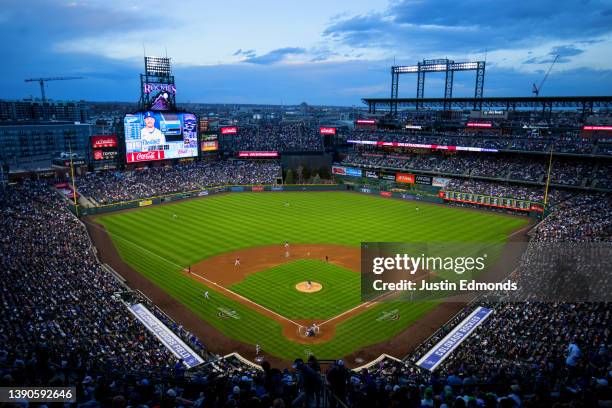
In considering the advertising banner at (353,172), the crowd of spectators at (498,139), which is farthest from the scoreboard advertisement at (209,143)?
the crowd of spectators at (498,139)

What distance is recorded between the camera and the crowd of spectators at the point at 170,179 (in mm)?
61750

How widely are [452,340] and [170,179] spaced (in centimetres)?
5657

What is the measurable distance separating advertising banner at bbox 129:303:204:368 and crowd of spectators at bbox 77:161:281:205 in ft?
121

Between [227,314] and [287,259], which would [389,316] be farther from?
[287,259]

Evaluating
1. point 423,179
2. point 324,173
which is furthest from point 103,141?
point 423,179

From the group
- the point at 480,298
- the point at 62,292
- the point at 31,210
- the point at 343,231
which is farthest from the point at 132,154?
Answer: the point at 480,298

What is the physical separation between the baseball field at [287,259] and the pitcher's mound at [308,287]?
8 cm

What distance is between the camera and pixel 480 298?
28.4 meters

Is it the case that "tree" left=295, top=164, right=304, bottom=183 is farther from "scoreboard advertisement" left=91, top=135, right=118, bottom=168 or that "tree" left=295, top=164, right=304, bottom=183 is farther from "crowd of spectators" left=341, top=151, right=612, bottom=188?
"scoreboard advertisement" left=91, top=135, right=118, bottom=168

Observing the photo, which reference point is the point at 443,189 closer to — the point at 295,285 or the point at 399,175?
the point at 399,175

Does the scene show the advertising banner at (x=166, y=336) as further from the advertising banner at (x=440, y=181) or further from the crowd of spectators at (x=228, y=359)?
the advertising banner at (x=440, y=181)

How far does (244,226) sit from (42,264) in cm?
2370

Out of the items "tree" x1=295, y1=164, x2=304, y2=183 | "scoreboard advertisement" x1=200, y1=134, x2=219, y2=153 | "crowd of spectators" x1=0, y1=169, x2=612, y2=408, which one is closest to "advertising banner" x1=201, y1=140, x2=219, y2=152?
"scoreboard advertisement" x1=200, y1=134, x2=219, y2=153

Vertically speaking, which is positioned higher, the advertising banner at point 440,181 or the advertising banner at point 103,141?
the advertising banner at point 103,141
